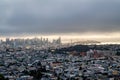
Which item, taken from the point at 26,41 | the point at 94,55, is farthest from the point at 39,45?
the point at 94,55

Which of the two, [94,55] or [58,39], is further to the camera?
[58,39]

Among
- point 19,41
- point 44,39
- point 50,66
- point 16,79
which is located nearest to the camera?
point 16,79

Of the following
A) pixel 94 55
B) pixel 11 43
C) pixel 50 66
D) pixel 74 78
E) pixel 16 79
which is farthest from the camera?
pixel 11 43

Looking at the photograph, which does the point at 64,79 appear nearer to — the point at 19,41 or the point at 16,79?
the point at 16,79

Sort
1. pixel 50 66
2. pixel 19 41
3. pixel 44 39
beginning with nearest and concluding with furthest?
1. pixel 50 66
2. pixel 19 41
3. pixel 44 39

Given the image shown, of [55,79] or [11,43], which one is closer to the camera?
[55,79]

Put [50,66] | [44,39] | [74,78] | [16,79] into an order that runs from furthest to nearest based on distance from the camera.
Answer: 1. [44,39]
2. [50,66]
3. [74,78]
4. [16,79]

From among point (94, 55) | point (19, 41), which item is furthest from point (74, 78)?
point (19, 41)

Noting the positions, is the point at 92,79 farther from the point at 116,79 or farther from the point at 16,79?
the point at 16,79
